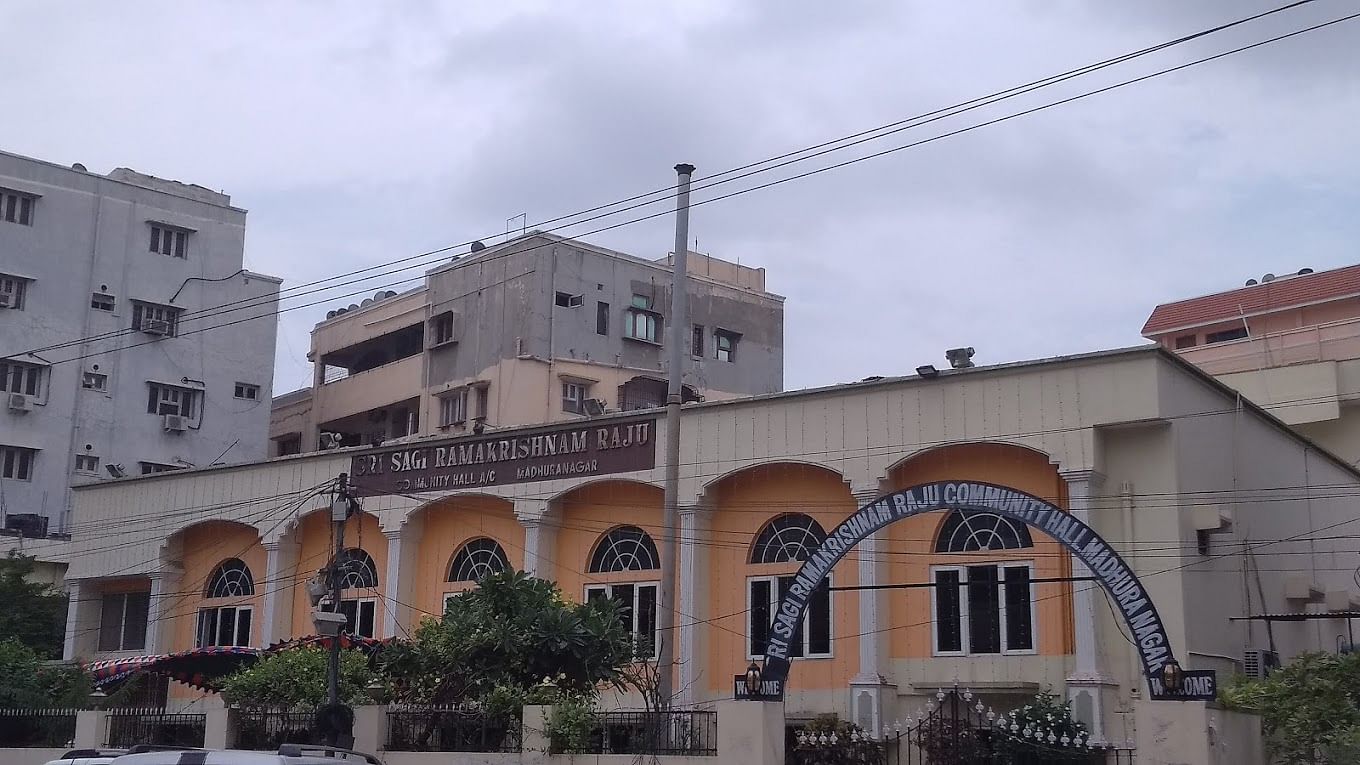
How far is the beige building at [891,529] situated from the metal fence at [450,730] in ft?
9.17

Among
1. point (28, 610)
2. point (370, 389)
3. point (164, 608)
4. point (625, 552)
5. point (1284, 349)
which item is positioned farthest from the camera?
point (370, 389)

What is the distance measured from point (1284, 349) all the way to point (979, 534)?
19.5 meters

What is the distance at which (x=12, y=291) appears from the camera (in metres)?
45.7

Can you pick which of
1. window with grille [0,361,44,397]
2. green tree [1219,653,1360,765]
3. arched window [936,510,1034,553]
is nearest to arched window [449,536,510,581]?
arched window [936,510,1034,553]

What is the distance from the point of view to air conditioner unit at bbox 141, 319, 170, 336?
4838cm

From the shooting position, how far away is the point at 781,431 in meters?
25.7

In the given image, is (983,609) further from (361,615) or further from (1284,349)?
(1284,349)

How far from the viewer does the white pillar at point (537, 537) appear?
2831 cm

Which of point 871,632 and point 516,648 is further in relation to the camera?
point 871,632

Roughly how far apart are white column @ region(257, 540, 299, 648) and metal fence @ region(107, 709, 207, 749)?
269 inches

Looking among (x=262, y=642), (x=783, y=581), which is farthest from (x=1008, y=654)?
(x=262, y=642)

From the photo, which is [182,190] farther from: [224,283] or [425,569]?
[425,569]

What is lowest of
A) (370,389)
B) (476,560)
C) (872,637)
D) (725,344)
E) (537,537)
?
(872,637)

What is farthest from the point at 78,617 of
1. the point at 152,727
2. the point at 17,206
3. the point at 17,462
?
the point at 17,206
